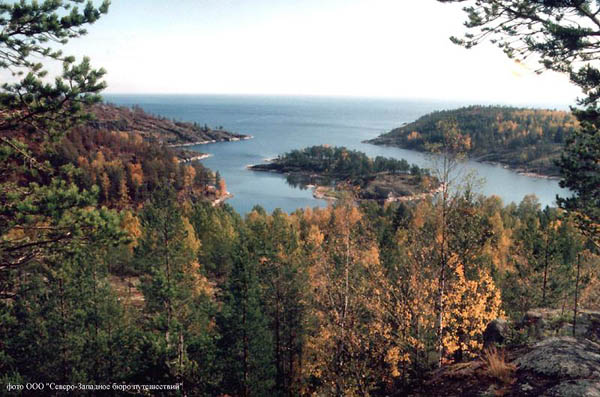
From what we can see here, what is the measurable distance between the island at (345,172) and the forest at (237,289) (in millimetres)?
84655

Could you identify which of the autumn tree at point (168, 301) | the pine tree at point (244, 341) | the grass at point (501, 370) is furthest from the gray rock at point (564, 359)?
the pine tree at point (244, 341)

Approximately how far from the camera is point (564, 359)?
766cm

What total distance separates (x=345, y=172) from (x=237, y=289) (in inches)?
5198

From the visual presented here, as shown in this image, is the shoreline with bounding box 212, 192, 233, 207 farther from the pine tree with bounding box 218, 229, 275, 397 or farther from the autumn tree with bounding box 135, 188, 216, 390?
the pine tree with bounding box 218, 229, 275, 397

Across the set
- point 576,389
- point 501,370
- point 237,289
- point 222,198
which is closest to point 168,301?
point 237,289

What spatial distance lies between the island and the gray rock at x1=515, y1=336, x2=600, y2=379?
318 ft

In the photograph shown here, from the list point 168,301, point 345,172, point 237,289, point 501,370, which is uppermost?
point 501,370

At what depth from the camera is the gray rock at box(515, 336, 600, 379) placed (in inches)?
286

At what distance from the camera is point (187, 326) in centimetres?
1839

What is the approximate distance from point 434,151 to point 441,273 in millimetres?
4801

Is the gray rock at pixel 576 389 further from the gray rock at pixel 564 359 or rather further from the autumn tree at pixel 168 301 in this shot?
the autumn tree at pixel 168 301

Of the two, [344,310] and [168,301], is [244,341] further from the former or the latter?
[344,310]

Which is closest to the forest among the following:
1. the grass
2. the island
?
the grass

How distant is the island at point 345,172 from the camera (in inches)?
4781
